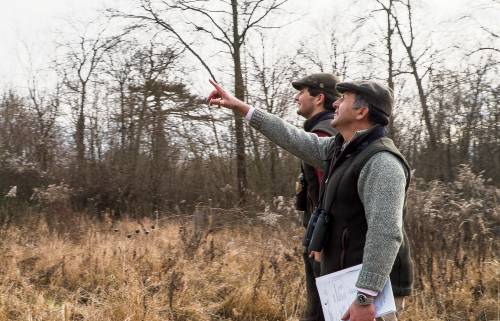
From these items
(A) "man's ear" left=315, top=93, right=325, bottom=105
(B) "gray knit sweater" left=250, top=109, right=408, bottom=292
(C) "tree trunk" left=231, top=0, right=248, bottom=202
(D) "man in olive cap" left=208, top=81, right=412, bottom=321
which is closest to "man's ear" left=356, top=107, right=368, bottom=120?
(D) "man in olive cap" left=208, top=81, right=412, bottom=321

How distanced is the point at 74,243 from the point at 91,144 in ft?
19.2

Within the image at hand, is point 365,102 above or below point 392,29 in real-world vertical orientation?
below

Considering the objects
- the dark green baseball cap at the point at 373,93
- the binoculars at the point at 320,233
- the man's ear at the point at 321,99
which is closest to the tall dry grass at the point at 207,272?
the man's ear at the point at 321,99

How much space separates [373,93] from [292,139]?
0.55m

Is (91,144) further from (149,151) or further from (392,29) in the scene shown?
(392,29)

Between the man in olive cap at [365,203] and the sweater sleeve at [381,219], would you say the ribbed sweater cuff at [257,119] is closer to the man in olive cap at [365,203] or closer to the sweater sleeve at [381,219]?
the man in olive cap at [365,203]

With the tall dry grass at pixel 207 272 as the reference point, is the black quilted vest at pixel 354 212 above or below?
above

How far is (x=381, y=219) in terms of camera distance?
1.97 meters

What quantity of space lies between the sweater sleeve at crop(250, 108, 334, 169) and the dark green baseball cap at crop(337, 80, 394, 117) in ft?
1.43

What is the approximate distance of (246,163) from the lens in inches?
480

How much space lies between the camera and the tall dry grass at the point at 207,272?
441 cm

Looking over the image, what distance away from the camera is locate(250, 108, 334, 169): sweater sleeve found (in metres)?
2.61

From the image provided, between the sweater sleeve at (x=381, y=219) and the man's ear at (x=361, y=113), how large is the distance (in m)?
0.29

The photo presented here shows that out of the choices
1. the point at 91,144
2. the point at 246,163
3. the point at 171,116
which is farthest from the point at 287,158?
the point at 91,144
